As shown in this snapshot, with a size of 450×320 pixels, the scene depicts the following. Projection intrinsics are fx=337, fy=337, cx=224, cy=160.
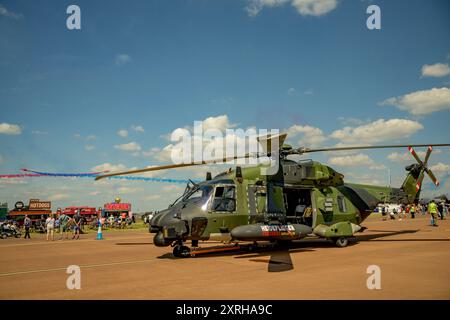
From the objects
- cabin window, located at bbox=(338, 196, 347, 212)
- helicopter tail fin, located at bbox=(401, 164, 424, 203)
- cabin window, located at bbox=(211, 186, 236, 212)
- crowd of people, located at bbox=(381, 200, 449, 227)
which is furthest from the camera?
crowd of people, located at bbox=(381, 200, 449, 227)

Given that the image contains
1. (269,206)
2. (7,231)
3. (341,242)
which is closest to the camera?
(269,206)

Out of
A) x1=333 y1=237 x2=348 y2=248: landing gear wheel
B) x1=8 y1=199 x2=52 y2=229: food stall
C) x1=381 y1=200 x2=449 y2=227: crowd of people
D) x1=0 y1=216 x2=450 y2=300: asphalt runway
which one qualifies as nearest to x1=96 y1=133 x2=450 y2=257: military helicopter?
x1=333 y1=237 x2=348 y2=248: landing gear wheel

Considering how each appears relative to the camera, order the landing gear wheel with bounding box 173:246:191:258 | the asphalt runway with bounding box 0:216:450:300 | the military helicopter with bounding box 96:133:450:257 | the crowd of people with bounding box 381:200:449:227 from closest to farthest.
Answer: the asphalt runway with bounding box 0:216:450:300
the military helicopter with bounding box 96:133:450:257
the landing gear wheel with bounding box 173:246:191:258
the crowd of people with bounding box 381:200:449:227

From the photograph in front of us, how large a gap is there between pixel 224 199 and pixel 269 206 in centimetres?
193

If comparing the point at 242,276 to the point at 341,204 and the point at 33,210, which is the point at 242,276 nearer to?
the point at 341,204

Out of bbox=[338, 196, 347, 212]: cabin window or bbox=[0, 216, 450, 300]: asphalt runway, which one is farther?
bbox=[338, 196, 347, 212]: cabin window

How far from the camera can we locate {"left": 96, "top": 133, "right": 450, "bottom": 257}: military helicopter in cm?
1134

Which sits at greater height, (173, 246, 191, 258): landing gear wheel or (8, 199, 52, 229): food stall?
(173, 246, 191, 258): landing gear wheel

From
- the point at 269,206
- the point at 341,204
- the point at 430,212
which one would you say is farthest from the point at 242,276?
the point at 430,212

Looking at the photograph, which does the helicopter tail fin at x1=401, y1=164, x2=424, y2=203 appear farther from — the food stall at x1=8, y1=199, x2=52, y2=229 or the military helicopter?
the food stall at x1=8, y1=199, x2=52, y2=229

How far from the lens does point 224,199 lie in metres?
12.1

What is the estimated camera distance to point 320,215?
14.3 m
